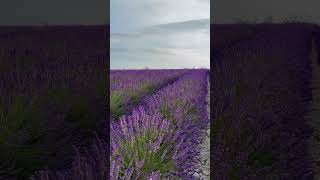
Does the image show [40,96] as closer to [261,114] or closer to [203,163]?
[261,114]

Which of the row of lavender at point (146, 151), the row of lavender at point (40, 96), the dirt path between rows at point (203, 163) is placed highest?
the row of lavender at point (40, 96)

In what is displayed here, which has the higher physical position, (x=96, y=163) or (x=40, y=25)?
(x=40, y=25)

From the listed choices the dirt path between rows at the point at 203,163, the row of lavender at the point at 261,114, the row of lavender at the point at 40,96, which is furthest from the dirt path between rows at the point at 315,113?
the row of lavender at the point at 40,96

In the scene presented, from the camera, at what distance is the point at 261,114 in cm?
196

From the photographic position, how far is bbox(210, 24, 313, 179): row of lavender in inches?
72.6

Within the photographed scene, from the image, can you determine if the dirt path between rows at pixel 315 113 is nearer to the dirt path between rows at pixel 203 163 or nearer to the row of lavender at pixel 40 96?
the dirt path between rows at pixel 203 163

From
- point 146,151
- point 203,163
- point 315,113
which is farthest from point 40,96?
point 203,163

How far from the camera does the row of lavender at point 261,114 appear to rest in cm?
184

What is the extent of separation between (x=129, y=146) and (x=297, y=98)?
0.74m

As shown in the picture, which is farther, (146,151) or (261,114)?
(146,151)

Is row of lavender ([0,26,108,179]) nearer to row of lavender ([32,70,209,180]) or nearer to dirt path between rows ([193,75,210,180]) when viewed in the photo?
row of lavender ([32,70,209,180])

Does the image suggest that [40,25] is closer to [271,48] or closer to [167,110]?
[271,48]

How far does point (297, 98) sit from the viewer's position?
2.36 meters

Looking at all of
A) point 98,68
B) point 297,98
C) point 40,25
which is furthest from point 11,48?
point 297,98
